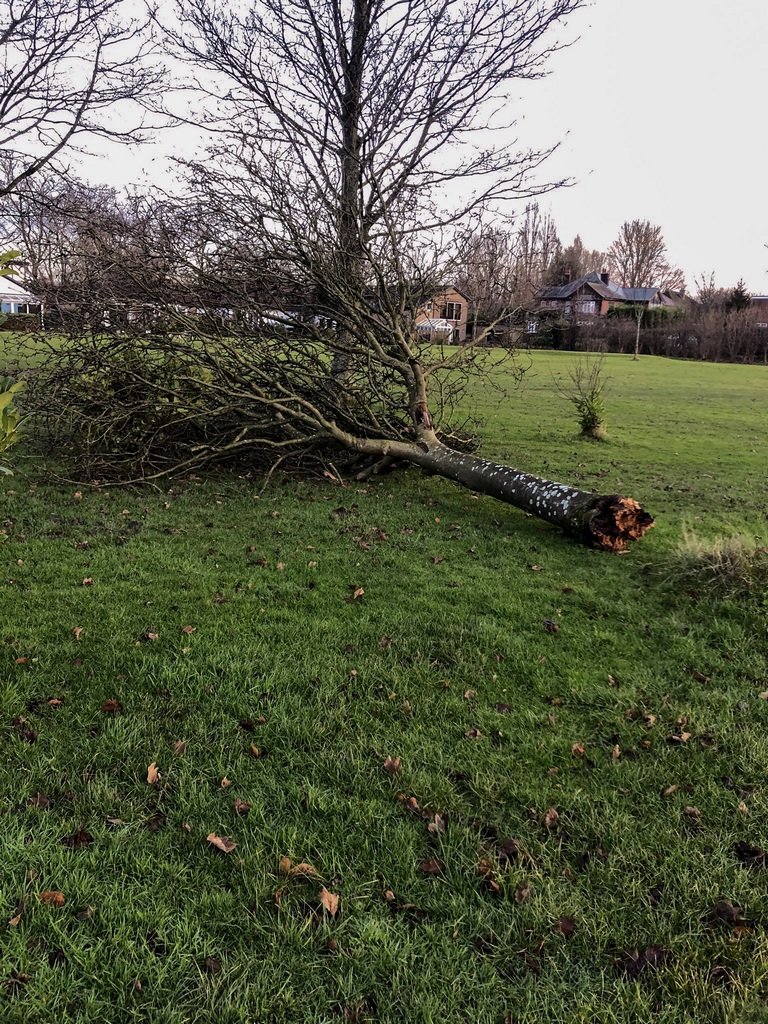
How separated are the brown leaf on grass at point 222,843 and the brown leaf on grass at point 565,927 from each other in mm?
1248

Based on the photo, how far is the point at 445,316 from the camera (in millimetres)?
9852

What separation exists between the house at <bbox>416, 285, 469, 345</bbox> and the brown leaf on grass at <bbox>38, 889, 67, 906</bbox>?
8.19 meters

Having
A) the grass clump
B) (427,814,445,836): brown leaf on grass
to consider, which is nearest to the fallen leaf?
(427,814,445,836): brown leaf on grass

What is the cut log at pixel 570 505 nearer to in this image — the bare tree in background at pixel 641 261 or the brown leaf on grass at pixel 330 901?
the brown leaf on grass at pixel 330 901

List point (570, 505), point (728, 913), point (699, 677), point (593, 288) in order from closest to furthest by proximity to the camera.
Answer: point (728, 913), point (699, 677), point (570, 505), point (593, 288)

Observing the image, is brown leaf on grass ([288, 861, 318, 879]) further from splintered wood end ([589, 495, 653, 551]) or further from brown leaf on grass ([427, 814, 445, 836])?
splintered wood end ([589, 495, 653, 551])

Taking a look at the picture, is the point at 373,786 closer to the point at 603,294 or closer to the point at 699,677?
the point at 699,677

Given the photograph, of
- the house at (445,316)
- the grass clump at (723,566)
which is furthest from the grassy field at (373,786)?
the house at (445,316)

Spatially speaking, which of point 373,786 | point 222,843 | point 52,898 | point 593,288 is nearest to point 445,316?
point 373,786

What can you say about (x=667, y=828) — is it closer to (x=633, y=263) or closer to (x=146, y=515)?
(x=146, y=515)

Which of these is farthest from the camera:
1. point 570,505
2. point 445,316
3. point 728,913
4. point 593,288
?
point 593,288

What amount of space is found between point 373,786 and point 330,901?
0.62 metres

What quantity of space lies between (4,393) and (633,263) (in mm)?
84132

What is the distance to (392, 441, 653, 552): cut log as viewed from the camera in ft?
19.3
